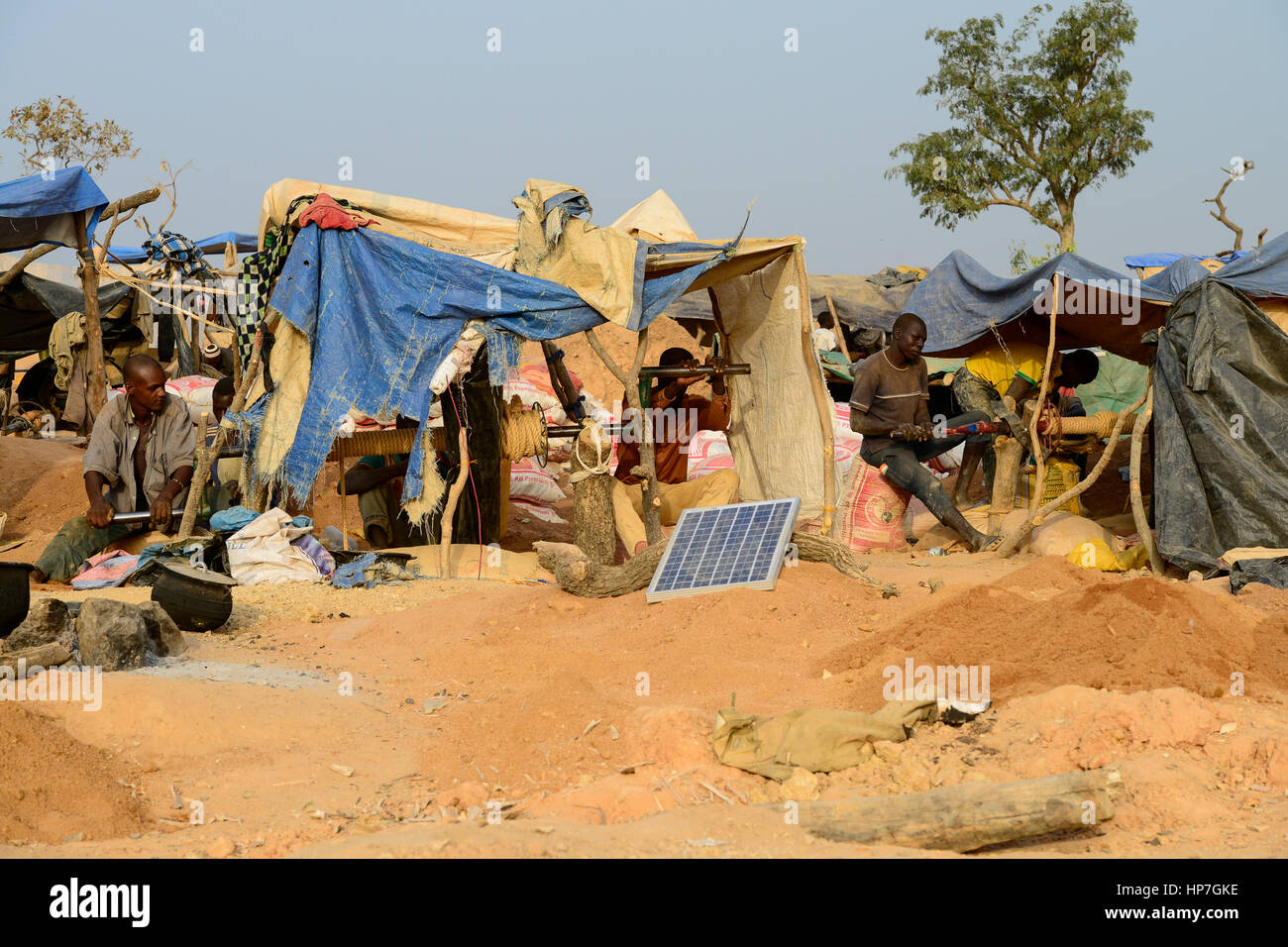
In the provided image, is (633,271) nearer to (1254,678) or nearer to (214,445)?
(214,445)

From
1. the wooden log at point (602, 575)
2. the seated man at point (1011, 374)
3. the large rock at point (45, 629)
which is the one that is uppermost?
the seated man at point (1011, 374)

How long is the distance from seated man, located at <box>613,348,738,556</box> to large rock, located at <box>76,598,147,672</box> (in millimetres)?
3472

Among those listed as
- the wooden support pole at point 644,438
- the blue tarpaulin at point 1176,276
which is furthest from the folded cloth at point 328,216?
the blue tarpaulin at point 1176,276

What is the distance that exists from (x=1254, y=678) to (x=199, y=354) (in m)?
13.0

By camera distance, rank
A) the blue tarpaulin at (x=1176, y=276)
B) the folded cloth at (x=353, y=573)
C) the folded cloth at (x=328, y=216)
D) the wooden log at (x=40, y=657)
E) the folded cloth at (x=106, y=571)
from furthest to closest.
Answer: the blue tarpaulin at (x=1176, y=276), the folded cloth at (x=328, y=216), the folded cloth at (x=353, y=573), the folded cloth at (x=106, y=571), the wooden log at (x=40, y=657)

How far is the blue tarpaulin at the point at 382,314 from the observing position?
7570 millimetres

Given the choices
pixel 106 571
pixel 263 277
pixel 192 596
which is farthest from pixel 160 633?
pixel 263 277

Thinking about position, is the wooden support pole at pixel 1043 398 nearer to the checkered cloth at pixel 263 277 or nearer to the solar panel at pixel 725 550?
the solar panel at pixel 725 550

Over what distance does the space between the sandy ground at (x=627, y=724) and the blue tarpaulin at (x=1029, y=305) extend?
3091 mm

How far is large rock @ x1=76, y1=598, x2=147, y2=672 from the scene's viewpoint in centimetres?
503

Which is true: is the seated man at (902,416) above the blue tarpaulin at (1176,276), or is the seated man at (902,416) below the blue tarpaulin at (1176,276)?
below

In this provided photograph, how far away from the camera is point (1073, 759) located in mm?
3865

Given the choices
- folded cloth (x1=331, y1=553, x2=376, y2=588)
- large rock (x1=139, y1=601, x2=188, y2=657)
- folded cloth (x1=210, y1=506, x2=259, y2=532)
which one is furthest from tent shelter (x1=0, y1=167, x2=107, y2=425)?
large rock (x1=139, y1=601, x2=188, y2=657)
